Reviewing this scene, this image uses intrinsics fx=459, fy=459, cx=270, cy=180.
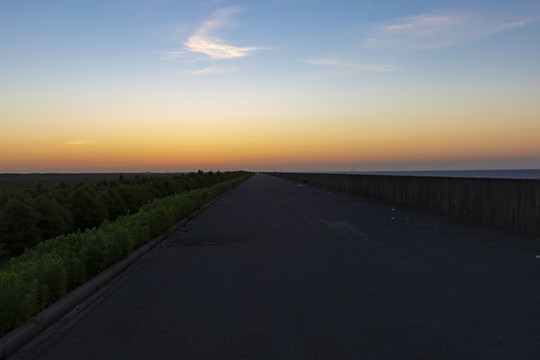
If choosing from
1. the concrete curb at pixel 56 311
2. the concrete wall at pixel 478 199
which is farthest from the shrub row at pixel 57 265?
the concrete wall at pixel 478 199

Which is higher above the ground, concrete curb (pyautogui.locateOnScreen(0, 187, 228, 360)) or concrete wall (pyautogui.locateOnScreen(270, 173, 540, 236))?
concrete wall (pyautogui.locateOnScreen(270, 173, 540, 236))

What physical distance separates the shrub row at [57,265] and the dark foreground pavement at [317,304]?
17.5 inches

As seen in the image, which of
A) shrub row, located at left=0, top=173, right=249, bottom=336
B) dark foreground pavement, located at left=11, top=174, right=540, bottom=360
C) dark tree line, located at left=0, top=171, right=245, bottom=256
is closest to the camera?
dark foreground pavement, located at left=11, top=174, right=540, bottom=360

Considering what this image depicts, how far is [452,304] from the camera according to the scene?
6047 mm

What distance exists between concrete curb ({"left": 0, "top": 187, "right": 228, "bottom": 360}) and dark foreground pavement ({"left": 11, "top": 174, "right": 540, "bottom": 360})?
180 mm

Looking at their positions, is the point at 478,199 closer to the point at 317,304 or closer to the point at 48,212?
the point at 317,304

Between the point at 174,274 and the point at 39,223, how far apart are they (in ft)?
15.7

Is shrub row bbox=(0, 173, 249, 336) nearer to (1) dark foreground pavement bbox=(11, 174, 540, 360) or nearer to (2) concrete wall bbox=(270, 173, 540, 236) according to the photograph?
(1) dark foreground pavement bbox=(11, 174, 540, 360)

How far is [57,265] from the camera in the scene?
6.38 m

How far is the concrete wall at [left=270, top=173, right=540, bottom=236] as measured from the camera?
Result: 40.7 ft

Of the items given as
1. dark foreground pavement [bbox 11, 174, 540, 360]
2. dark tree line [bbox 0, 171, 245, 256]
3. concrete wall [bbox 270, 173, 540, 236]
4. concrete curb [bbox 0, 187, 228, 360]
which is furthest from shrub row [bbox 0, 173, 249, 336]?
concrete wall [bbox 270, 173, 540, 236]

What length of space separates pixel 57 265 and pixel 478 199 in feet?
42.9

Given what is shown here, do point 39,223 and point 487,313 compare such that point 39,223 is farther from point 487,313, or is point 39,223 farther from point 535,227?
point 535,227

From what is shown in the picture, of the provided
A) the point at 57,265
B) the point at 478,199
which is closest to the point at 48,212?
the point at 57,265
